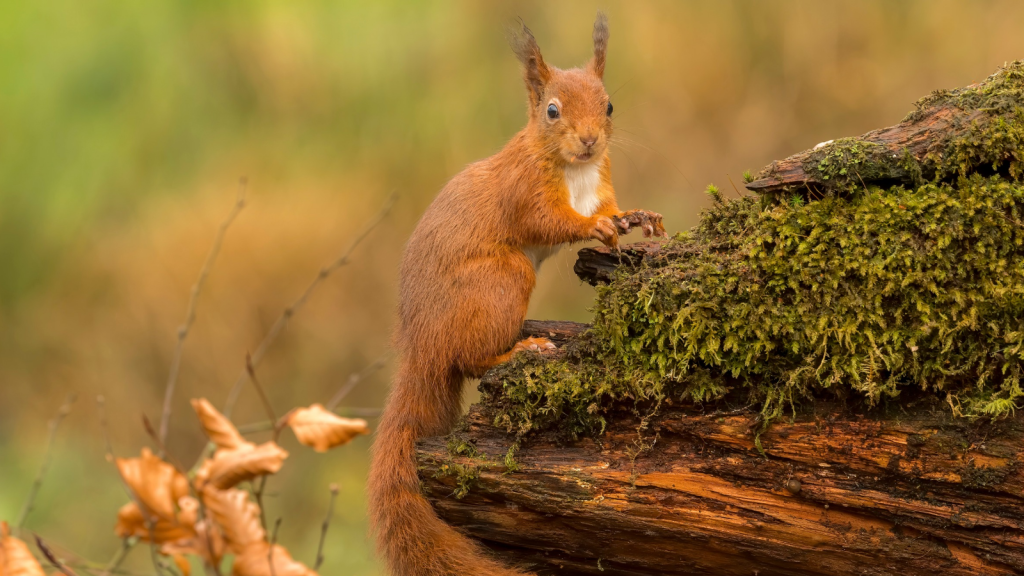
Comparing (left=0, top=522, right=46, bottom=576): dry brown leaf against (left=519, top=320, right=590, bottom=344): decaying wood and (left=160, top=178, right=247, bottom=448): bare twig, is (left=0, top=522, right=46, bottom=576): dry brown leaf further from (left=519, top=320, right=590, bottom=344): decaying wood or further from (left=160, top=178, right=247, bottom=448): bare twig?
(left=519, top=320, right=590, bottom=344): decaying wood

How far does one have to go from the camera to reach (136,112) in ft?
19.7

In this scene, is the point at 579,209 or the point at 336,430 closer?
the point at 336,430

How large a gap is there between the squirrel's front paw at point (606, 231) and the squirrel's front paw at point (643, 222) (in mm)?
102

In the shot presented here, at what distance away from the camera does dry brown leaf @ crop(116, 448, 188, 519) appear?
1275 millimetres

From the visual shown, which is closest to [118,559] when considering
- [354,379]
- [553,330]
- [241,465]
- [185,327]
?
[185,327]

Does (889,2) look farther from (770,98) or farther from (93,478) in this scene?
(93,478)

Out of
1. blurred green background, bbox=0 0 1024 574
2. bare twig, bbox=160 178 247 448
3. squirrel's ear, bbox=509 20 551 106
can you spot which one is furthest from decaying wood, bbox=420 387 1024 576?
blurred green background, bbox=0 0 1024 574

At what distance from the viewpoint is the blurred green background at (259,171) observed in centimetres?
560

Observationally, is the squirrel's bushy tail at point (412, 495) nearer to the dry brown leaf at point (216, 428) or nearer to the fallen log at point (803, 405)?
the fallen log at point (803, 405)

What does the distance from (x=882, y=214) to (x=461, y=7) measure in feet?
13.9

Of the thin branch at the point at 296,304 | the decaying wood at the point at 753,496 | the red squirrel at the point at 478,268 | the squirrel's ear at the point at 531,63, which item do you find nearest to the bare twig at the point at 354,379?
the red squirrel at the point at 478,268

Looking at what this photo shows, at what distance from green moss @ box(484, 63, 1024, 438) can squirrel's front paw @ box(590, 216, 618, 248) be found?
1.00ft

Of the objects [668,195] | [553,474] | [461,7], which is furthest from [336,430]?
[461,7]

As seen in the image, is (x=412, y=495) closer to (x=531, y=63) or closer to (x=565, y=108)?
(x=565, y=108)
